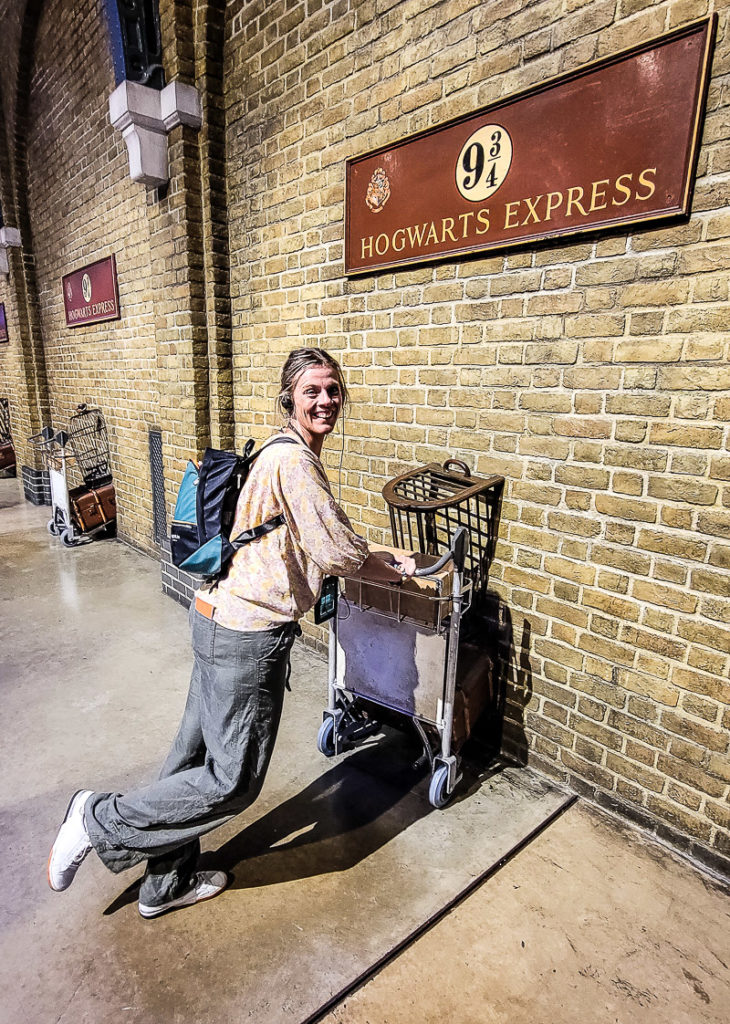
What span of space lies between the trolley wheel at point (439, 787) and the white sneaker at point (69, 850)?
135 cm

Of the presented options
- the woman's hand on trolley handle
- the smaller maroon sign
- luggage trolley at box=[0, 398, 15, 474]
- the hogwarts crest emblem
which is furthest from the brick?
luggage trolley at box=[0, 398, 15, 474]

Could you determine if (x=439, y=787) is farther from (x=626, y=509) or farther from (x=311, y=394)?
(x=311, y=394)

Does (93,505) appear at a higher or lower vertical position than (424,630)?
lower

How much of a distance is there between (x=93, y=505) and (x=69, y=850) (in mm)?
5233

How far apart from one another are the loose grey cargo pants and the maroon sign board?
1936mm

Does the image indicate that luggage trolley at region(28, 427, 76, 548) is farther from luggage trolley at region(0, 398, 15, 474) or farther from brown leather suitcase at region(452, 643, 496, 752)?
brown leather suitcase at region(452, 643, 496, 752)

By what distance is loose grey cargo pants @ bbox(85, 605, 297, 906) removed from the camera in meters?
1.83

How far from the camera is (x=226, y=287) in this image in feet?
13.9

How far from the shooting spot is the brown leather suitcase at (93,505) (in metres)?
6.51

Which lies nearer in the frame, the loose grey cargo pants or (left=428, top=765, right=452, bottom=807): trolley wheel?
the loose grey cargo pants

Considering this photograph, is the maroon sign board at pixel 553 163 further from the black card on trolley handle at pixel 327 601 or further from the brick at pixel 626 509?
the black card on trolley handle at pixel 327 601

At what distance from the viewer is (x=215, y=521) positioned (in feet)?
5.91

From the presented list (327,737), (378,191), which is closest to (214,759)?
(327,737)

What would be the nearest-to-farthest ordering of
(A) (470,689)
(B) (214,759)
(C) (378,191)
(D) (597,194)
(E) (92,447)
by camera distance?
1. (B) (214,759)
2. (D) (597,194)
3. (A) (470,689)
4. (C) (378,191)
5. (E) (92,447)
